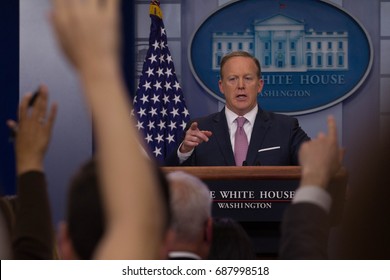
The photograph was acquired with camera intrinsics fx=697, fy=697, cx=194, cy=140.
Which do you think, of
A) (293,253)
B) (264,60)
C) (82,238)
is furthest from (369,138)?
(264,60)

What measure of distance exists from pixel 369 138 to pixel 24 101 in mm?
1223

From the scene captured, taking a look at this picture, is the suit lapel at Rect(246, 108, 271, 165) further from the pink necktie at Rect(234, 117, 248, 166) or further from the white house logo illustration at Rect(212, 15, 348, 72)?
the white house logo illustration at Rect(212, 15, 348, 72)

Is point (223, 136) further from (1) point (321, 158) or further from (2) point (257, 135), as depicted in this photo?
(1) point (321, 158)

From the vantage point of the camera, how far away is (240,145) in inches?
103

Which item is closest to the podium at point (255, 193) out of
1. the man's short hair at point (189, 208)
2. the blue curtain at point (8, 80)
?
the blue curtain at point (8, 80)

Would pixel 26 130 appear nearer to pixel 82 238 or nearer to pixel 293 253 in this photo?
pixel 82 238

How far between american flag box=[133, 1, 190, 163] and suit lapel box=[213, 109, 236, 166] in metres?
0.89

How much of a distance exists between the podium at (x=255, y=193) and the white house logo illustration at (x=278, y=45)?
2.36 metres

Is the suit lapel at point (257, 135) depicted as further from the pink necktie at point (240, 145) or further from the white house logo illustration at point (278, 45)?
the white house logo illustration at point (278, 45)

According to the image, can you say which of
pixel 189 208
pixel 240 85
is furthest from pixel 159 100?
pixel 189 208

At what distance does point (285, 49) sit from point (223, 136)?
6.76 ft

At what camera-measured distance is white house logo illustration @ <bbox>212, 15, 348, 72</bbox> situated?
14.9 ft

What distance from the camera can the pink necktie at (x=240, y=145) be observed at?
2.61 metres

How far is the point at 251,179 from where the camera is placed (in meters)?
2.25
